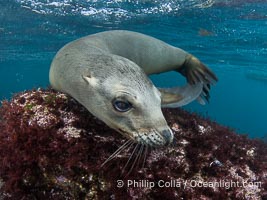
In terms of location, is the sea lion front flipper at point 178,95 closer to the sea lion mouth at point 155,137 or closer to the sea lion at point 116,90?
the sea lion at point 116,90

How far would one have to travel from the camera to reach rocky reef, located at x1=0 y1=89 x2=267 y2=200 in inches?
144

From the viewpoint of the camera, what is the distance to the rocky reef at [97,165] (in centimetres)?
365

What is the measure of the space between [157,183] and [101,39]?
2821 mm

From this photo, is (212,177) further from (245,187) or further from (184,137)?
(184,137)

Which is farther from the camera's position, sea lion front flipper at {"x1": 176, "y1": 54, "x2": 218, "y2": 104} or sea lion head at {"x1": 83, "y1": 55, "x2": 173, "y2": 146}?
sea lion front flipper at {"x1": 176, "y1": 54, "x2": 218, "y2": 104}

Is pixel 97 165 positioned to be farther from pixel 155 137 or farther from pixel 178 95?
pixel 178 95

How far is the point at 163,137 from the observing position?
3184 mm

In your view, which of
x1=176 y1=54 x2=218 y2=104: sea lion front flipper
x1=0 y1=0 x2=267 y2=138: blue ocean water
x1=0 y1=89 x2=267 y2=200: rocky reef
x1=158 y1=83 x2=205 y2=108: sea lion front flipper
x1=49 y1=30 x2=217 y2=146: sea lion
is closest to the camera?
x1=49 y1=30 x2=217 y2=146: sea lion

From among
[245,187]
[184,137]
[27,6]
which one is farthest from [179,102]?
[27,6]

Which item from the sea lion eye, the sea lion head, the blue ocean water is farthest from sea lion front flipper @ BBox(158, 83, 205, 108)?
the blue ocean water

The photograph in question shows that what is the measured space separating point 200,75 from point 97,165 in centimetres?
366

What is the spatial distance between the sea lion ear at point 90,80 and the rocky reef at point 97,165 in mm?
723

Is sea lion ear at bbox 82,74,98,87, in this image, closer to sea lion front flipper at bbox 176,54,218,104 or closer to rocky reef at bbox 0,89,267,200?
rocky reef at bbox 0,89,267,200

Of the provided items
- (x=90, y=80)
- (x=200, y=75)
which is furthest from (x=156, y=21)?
(x=90, y=80)
